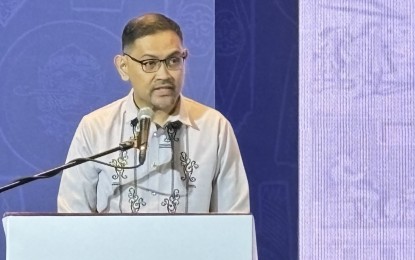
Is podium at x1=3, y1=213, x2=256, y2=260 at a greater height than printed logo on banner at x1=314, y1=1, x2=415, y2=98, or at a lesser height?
lesser

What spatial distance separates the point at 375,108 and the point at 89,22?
0.58 m

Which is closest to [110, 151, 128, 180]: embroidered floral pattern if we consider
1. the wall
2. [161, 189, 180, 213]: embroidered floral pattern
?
[161, 189, 180, 213]: embroidered floral pattern

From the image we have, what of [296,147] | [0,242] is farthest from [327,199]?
[0,242]

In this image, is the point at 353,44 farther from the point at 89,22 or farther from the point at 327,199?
the point at 89,22

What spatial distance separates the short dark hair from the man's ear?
20 mm

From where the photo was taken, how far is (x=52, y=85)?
1346mm

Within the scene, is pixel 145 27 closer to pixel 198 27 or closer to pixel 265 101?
pixel 198 27

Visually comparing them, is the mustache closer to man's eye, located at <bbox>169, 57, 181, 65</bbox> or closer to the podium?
man's eye, located at <bbox>169, 57, 181, 65</bbox>

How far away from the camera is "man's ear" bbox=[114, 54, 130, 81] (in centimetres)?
134

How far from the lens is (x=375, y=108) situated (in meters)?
1.35

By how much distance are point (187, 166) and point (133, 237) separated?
0.44 meters

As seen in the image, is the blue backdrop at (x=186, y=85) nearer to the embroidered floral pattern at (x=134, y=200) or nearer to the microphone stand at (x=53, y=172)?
the embroidered floral pattern at (x=134, y=200)

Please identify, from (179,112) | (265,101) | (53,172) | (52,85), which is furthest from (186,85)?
(53,172)

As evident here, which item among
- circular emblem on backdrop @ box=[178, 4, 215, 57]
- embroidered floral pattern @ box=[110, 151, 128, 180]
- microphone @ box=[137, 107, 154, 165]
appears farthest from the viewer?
circular emblem on backdrop @ box=[178, 4, 215, 57]
